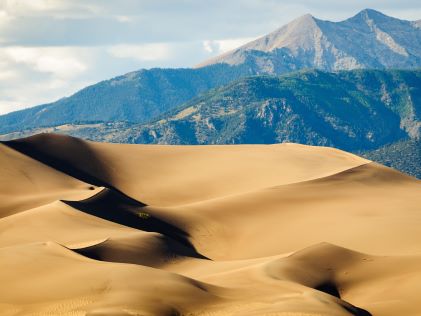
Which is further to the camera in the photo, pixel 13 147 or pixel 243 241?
pixel 13 147

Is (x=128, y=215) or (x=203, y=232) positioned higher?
(x=128, y=215)

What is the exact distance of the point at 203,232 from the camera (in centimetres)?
6719

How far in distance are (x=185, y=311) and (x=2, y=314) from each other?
677cm

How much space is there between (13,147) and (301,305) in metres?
59.7

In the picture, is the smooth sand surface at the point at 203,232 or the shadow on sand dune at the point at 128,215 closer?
the smooth sand surface at the point at 203,232

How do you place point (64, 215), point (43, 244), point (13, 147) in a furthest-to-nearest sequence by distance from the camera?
point (13, 147) → point (64, 215) → point (43, 244)

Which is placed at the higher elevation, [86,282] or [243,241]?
[86,282]

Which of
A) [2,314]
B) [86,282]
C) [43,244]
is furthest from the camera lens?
[43,244]

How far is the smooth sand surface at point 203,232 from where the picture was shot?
36562 mm

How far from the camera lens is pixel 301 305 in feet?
116

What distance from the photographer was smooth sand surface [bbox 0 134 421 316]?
120 ft

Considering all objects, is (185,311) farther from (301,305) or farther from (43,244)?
(43,244)

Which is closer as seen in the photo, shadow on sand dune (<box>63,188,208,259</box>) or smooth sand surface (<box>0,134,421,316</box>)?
smooth sand surface (<box>0,134,421,316</box>)

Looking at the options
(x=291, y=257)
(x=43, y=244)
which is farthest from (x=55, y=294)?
(x=291, y=257)
